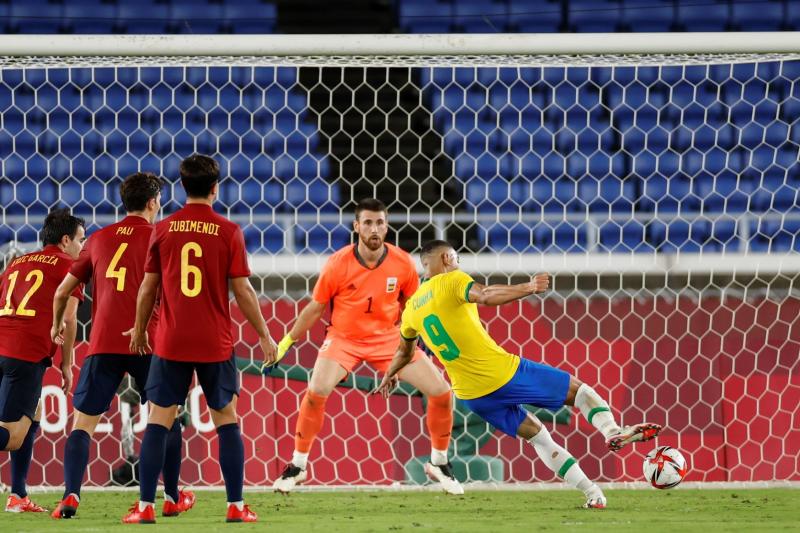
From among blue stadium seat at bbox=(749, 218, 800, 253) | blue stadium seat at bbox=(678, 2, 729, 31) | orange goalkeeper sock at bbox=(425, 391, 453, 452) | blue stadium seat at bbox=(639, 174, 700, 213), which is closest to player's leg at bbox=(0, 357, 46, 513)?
orange goalkeeper sock at bbox=(425, 391, 453, 452)

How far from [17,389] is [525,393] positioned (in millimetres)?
2370

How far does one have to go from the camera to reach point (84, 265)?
4570 millimetres

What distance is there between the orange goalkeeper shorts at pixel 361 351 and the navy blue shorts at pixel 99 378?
1.54 meters

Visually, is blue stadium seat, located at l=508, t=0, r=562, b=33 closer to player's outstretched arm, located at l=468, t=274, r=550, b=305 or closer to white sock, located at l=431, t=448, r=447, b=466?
white sock, located at l=431, t=448, r=447, b=466

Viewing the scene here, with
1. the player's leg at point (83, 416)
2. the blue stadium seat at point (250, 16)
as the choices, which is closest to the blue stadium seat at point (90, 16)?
the blue stadium seat at point (250, 16)

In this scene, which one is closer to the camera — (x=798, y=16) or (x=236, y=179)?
(x=236, y=179)

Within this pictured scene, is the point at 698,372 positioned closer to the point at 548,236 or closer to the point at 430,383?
the point at 430,383

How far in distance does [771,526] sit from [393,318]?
2546mm

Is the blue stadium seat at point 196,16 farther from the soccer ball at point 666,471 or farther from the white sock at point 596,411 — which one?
the soccer ball at point 666,471

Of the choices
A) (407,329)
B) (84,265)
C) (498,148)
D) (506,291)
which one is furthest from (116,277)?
(498,148)

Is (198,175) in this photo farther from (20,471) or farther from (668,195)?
(668,195)

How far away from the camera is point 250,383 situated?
660cm

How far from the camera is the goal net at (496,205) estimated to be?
640 centimetres

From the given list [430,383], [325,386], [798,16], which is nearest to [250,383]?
[325,386]
